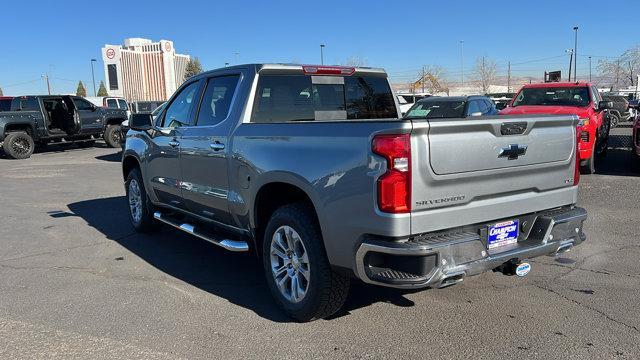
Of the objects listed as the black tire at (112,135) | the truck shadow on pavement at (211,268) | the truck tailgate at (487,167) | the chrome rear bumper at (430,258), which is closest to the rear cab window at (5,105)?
the black tire at (112,135)

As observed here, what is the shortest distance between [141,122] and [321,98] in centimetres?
228

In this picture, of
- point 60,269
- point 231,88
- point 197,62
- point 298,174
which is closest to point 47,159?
point 60,269

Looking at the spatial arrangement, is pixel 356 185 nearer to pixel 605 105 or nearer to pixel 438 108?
pixel 605 105

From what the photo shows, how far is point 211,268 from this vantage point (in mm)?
5363

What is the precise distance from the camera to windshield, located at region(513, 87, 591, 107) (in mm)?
11070

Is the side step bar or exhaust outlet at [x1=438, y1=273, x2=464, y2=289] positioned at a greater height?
exhaust outlet at [x1=438, y1=273, x2=464, y2=289]

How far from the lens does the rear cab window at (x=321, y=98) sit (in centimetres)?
468

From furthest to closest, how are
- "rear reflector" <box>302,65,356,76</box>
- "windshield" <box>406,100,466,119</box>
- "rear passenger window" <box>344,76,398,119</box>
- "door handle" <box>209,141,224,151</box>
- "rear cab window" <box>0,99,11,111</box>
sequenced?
"rear cab window" <box>0,99,11,111</box>
"windshield" <box>406,100,466,119</box>
"rear passenger window" <box>344,76,398,119</box>
"rear reflector" <box>302,65,356,76</box>
"door handle" <box>209,141,224,151</box>

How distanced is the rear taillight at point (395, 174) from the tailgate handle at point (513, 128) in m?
0.80

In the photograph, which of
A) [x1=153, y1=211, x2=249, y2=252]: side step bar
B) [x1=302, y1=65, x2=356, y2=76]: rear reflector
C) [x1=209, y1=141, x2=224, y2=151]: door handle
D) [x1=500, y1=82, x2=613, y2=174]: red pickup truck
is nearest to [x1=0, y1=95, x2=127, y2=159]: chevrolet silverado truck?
[x1=153, y1=211, x2=249, y2=252]: side step bar

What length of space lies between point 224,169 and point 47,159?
15.5m

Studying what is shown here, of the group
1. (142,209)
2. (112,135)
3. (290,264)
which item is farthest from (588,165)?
(112,135)

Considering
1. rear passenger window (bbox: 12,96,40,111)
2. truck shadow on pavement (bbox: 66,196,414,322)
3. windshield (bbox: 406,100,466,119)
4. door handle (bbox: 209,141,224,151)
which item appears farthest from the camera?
rear passenger window (bbox: 12,96,40,111)

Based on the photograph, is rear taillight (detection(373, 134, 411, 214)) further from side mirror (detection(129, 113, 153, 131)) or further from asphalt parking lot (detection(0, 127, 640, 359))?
side mirror (detection(129, 113, 153, 131))
